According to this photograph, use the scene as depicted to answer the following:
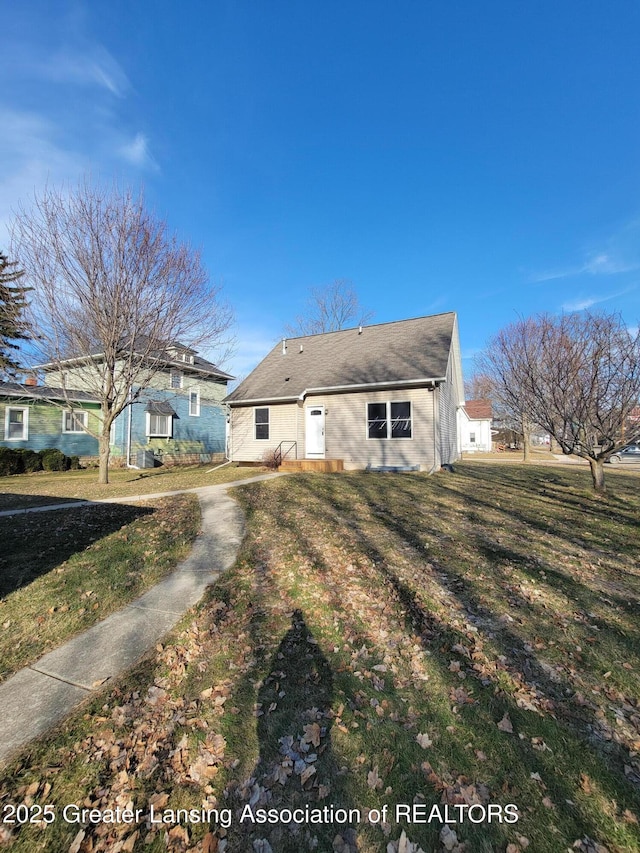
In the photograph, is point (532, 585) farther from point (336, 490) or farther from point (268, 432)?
point (268, 432)

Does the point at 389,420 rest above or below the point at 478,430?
below

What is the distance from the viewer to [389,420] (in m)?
15.0

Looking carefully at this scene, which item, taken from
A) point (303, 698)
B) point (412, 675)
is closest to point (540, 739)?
point (412, 675)

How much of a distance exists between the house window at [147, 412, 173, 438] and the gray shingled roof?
5688 mm

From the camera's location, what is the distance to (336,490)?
10.7 metres

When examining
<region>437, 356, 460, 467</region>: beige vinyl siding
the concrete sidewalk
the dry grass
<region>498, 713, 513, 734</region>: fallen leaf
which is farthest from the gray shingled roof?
<region>498, 713, 513, 734</region>: fallen leaf

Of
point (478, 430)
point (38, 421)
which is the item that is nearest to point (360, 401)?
point (38, 421)

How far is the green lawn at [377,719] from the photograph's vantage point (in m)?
2.05

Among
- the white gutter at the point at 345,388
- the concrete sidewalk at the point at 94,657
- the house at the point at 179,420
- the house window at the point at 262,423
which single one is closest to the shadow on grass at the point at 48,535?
the concrete sidewalk at the point at 94,657

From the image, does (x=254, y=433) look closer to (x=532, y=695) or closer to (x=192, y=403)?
(x=192, y=403)

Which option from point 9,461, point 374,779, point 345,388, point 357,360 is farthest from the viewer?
point 357,360

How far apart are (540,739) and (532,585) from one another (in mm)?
2441

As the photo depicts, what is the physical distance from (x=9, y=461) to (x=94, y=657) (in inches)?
682

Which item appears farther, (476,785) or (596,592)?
(596,592)
